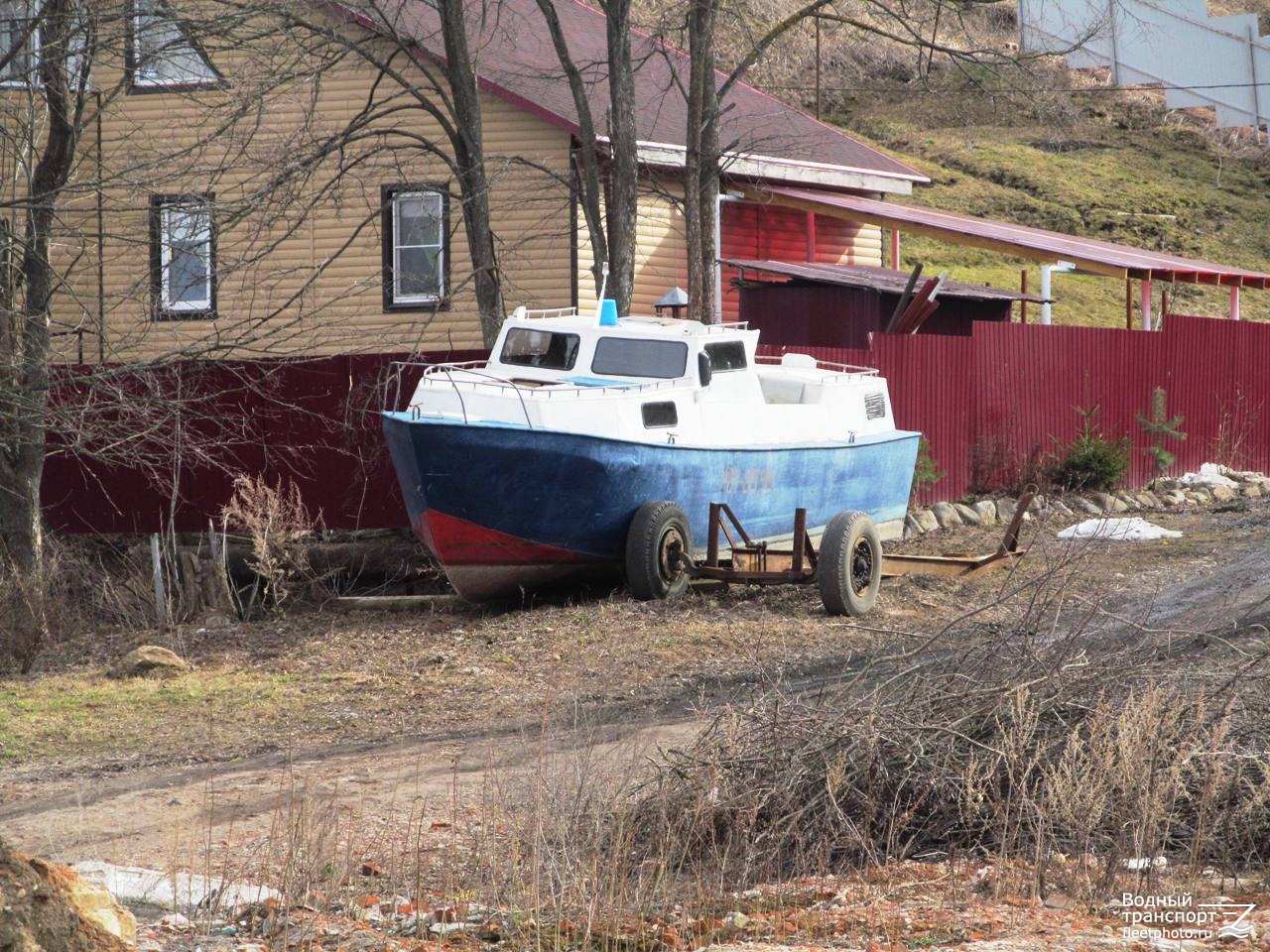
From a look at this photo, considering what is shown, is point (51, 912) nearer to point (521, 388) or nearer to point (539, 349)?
point (521, 388)

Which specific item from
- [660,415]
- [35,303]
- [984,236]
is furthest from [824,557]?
[984,236]

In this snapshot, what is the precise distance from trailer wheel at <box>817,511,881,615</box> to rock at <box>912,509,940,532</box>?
509 cm

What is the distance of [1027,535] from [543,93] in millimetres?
8954

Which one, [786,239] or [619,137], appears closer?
[619,137]

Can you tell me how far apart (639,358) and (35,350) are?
5.18 m

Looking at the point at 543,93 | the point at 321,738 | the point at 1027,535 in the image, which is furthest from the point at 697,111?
the point at 321,738

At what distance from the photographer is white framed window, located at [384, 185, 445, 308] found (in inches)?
832

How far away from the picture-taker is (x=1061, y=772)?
21.5 ft

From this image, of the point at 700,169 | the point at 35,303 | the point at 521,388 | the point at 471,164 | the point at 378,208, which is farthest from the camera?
the point at 378,208

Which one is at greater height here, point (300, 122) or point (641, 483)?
point (300, 122)

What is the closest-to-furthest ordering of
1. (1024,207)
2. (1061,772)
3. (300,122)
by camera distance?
(1061,772)
(300,122)
(1024,207)

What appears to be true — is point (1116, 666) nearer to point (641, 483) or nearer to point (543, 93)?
point (641, 483)

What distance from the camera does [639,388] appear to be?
13477mm

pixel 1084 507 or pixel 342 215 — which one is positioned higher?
pixel 342 215
